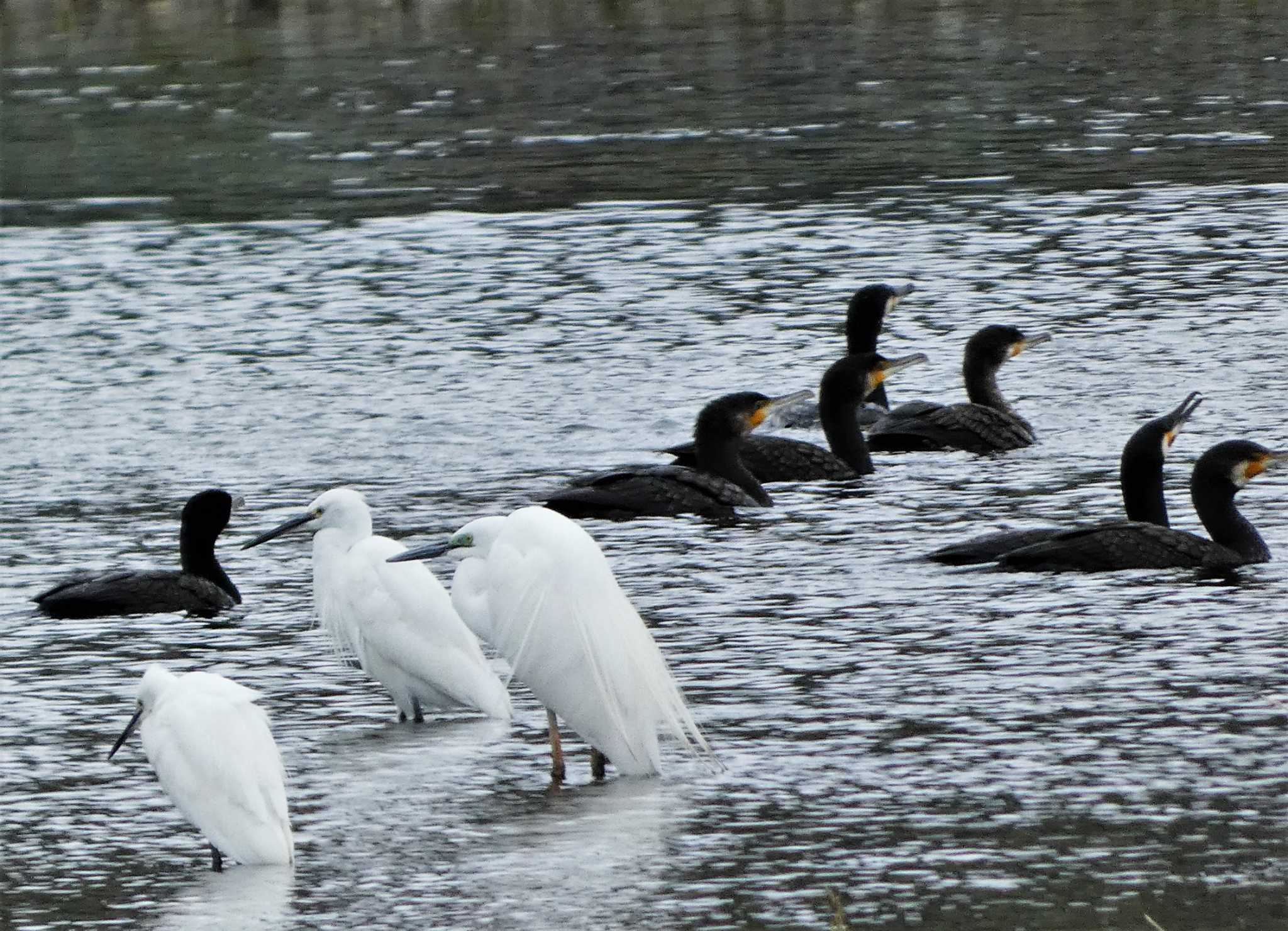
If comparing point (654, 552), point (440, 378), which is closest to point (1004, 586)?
point (654, 552)

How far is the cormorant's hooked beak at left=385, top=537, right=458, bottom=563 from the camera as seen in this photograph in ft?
38.1

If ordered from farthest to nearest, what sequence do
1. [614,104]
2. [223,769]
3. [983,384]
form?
[614,104] < [983,384] < [223,769]

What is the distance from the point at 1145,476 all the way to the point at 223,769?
7.12 metres

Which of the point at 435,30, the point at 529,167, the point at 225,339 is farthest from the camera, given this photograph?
the point at 435,30

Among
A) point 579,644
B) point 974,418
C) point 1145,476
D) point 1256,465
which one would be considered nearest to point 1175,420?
point 1145,476

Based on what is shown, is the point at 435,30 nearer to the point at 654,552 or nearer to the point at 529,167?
the point at 529,167

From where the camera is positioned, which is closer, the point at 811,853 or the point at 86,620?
the point at 811,853

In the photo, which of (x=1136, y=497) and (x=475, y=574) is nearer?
(x=475, y=574)

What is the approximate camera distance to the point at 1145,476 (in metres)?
15.2

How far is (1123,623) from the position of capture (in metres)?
13.4

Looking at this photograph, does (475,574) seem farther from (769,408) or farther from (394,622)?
(769,408)

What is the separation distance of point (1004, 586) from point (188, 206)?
66.8ft

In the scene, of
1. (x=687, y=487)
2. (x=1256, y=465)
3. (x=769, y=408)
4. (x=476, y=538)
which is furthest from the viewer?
(x=769, y=408)

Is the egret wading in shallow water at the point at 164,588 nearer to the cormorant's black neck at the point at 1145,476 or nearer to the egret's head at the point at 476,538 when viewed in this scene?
the egret's head at the point at 476,538
